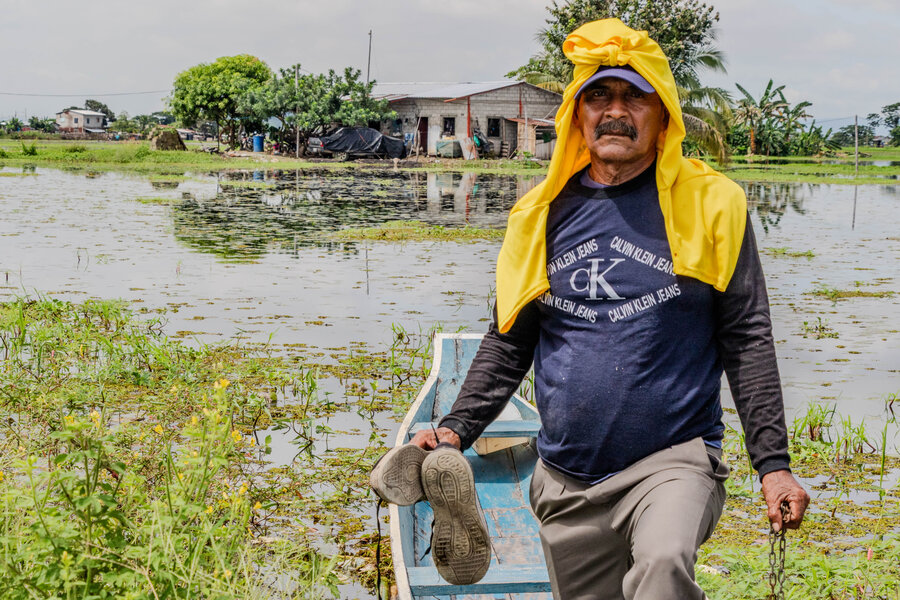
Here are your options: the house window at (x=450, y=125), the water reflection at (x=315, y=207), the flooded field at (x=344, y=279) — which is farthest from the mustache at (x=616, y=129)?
the house window at (x=450, y=125)

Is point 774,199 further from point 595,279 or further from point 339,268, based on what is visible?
point 595,279

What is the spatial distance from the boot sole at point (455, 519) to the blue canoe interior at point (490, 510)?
0.45 meters

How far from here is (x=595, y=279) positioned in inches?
99.1

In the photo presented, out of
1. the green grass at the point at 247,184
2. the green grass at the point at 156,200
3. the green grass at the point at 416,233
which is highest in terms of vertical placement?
the green grass at the point at 247,184

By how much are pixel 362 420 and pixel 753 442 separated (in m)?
3.96

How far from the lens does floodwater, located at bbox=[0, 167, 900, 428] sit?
817cm

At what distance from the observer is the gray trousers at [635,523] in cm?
216

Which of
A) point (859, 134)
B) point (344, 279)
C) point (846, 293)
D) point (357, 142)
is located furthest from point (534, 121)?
point (859, 134)

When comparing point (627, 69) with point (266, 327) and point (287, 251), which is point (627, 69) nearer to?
point (266, 327)

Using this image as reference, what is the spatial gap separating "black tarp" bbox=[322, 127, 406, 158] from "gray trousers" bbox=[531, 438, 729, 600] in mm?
39564

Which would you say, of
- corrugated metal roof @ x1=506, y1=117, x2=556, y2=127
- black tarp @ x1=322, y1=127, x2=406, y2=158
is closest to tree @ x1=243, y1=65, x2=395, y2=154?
black tarp @ x1=322, y1=127, x2=406, y2=158

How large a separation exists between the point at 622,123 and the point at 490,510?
2.38 m

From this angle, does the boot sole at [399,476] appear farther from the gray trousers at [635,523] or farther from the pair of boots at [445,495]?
the gray trousers at [635,523]

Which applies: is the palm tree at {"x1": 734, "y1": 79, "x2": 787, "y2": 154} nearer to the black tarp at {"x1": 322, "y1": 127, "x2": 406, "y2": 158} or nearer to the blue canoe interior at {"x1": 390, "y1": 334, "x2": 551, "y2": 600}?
the black tarp at {"x1": 322, "y1": 127, "x2": 406, "y2": 158}
